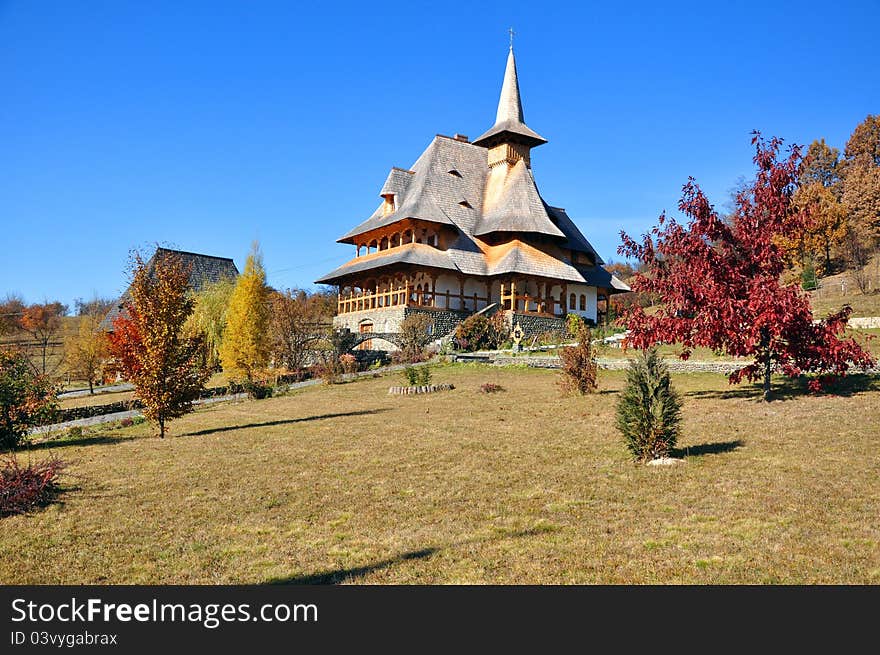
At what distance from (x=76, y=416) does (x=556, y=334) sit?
2289 cm

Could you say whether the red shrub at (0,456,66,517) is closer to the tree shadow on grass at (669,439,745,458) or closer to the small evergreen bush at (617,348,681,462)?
the small evergreen bush at (617,348,681,462)

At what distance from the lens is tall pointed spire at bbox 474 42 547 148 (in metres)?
43.4

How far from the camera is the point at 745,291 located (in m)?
15.5

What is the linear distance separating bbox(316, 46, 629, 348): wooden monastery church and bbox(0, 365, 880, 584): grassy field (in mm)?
23441

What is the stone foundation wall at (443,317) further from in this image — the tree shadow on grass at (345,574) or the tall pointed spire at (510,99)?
the tree shadow on grass at (345,574)

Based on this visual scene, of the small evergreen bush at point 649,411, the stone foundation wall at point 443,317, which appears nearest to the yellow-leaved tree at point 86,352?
the stone foundation wall at point 443,317

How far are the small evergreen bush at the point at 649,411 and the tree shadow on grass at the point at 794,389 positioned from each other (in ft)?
22.7

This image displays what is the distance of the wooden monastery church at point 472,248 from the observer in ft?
125

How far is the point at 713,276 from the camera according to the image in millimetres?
15586

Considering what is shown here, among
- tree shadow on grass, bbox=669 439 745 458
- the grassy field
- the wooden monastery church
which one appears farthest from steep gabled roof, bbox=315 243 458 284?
tree shadow on grass, bbox=669 439 745 458

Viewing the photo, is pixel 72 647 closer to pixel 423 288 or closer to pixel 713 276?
pixel 713 276

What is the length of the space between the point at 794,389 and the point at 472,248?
25119 millimetres

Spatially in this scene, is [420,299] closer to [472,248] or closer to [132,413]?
[472,248]

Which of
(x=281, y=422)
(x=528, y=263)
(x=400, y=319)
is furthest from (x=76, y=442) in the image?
(x=528, y=263)
